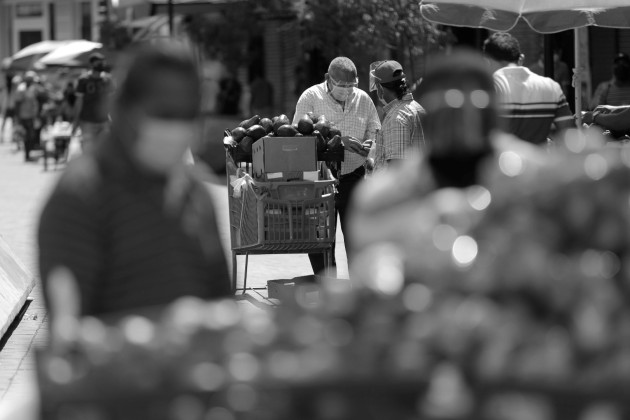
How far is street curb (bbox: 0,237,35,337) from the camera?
8.73m

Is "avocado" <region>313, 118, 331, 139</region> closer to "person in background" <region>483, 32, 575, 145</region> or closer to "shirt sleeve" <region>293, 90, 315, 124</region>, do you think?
"shirt sleeve" <region>293, 90, 315, 124</region>

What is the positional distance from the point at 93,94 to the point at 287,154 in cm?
1106

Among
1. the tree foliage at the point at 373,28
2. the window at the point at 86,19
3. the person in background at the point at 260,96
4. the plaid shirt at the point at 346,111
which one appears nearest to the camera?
the plaid shirt at the point at 346,111

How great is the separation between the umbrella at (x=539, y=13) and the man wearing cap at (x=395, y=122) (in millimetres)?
987

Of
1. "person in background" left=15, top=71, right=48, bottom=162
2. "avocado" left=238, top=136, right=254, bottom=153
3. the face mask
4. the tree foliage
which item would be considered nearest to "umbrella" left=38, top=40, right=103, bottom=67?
"person in background" left=15, top=71, right=48, bottom=162

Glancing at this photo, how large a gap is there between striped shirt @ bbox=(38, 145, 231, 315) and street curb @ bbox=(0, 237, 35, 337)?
183 inches

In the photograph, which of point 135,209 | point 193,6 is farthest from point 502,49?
point 193,6

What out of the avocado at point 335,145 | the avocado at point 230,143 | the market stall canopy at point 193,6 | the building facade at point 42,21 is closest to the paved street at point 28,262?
the avocado at point 230,143

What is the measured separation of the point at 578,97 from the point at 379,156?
2246 mm

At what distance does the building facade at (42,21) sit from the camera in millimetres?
56406

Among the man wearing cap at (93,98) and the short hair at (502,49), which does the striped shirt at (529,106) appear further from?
the man wearing cap at (93,98)

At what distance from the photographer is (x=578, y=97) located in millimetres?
10914

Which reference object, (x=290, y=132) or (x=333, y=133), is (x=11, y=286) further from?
(x=333, y=133)

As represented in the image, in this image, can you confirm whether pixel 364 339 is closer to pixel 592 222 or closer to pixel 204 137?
pixel 592 222
